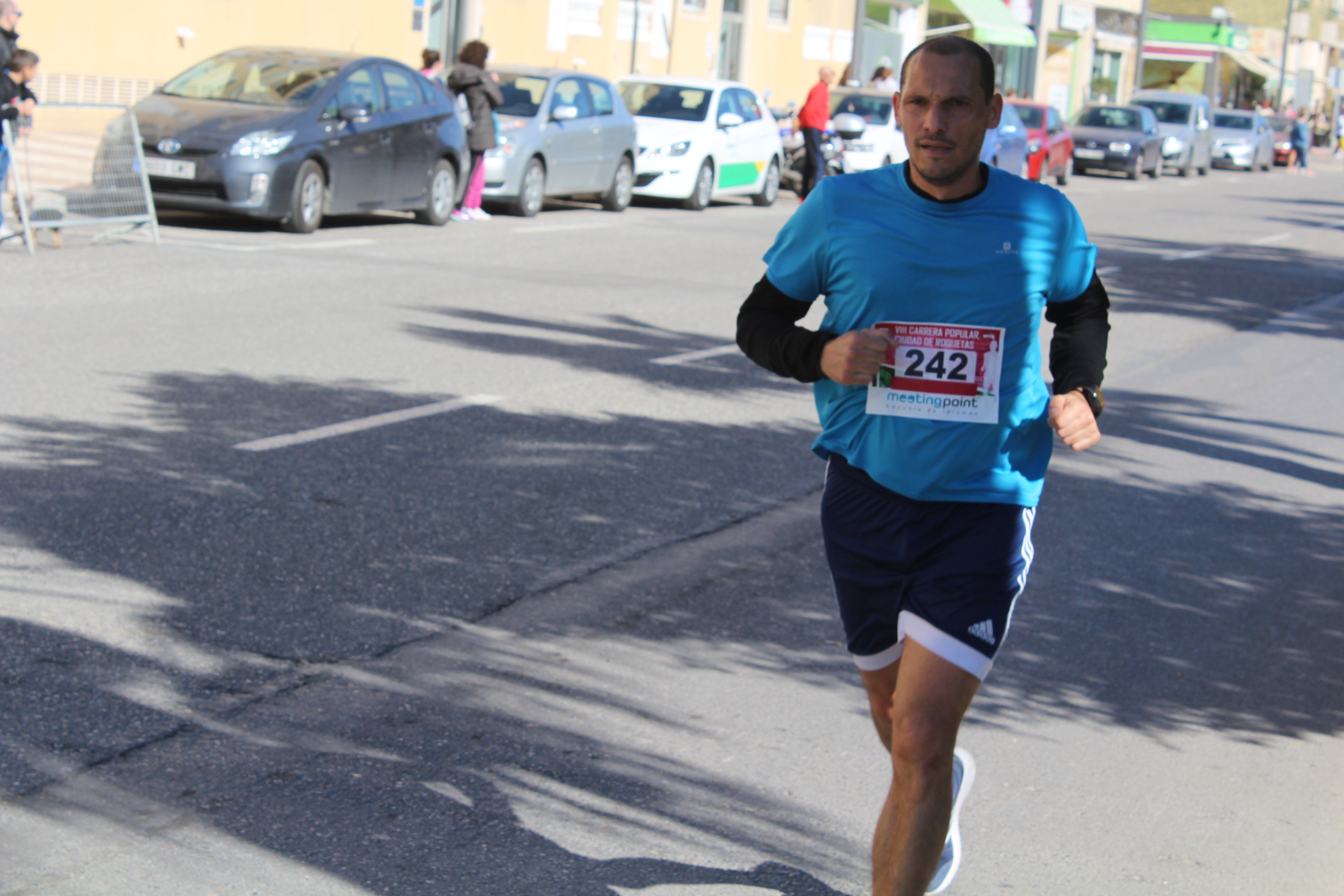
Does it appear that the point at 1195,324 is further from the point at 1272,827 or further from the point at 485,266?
the point at 1272,827

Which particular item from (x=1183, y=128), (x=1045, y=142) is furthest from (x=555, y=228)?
(x=1183, y=128)

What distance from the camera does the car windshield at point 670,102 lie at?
868 inches

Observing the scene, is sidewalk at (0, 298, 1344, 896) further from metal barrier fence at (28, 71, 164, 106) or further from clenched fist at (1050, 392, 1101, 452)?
metal barrier fence at (28, 71, 164, 106)

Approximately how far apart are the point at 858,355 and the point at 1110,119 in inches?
1474

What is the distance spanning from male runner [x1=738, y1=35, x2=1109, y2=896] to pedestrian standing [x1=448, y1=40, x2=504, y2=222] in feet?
47.8

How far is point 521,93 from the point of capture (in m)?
19.2

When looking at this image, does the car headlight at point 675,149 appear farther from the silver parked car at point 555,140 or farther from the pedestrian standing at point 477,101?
the pedestrian standing at point 477,101

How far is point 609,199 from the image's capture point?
20.5 meters

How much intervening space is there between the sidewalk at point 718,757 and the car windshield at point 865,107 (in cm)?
2074

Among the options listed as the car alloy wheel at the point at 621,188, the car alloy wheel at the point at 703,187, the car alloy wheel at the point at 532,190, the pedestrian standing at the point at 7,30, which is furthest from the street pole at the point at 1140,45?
the pedestrian standing at the point at 7,30

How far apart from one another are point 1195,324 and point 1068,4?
171 feet

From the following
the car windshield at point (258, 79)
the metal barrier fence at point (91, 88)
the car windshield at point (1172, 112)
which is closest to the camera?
the car windshield at point (258, 79)

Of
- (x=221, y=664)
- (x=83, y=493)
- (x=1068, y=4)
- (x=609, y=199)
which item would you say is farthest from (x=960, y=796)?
(x=1068, y=4)

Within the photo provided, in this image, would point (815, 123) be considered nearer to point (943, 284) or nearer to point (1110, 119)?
point (1110, 119)
